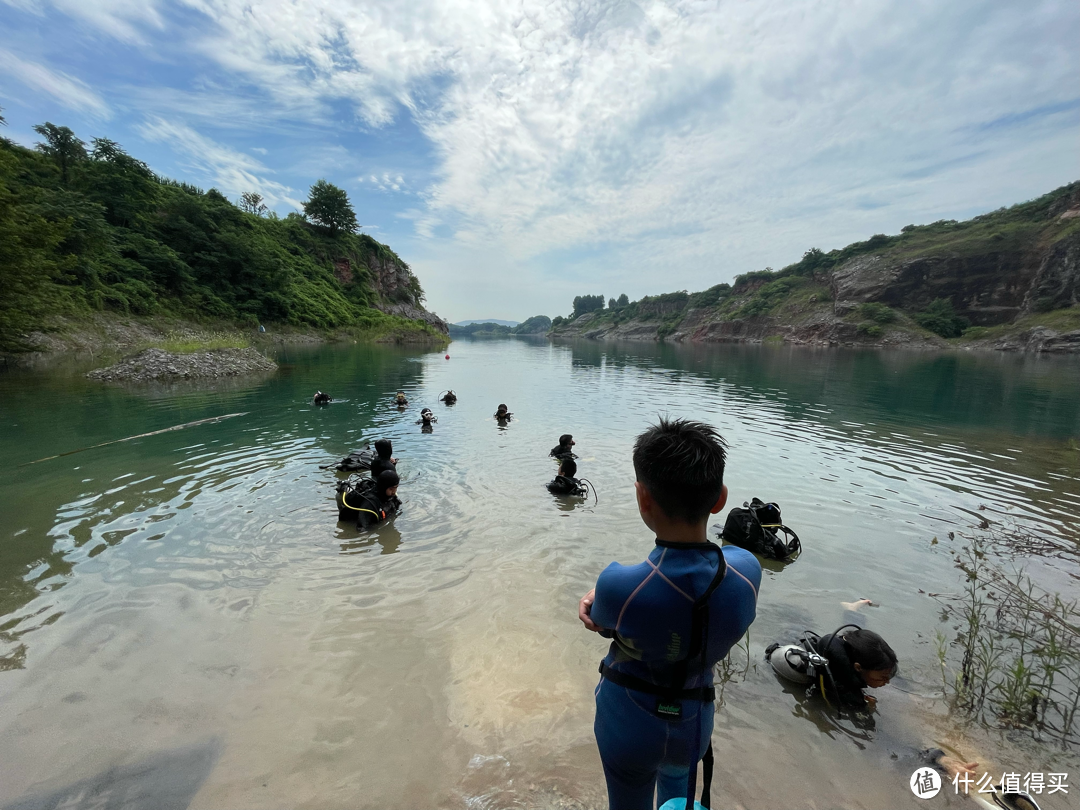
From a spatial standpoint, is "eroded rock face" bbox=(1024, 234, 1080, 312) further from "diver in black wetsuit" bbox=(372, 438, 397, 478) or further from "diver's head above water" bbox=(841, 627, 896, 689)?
"diver in black wetsuit" bbox=(372, 438, 397, 478)

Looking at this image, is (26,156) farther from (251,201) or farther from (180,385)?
(251,201)

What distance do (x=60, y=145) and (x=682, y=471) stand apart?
70.1m

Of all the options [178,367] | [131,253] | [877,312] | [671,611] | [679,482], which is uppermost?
[131,253]

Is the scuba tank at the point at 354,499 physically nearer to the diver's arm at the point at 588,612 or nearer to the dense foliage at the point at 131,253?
the diver's arm at the point at 588,612

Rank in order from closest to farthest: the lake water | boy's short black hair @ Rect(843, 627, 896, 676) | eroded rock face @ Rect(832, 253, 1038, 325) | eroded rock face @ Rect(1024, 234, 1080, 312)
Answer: the lake water, boy's short black hair @ Rect(843, 627, 896, 676), eroded rock face @ Rect(1024, 234, 1080, 312), eroded rock face @ Rect(832, 253, 1038, 325)


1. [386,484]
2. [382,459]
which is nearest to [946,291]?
[382,459]

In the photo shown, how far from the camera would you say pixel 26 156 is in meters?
41.2

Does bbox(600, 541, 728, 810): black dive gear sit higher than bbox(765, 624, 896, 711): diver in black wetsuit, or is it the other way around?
bbox(600, 541, 728, 810): black dive gear

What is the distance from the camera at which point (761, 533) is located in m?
7.04

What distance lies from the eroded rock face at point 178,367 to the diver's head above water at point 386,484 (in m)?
21.5

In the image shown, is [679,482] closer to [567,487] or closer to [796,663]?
[796,663]

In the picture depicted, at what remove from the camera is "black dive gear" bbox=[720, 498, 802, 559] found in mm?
6977

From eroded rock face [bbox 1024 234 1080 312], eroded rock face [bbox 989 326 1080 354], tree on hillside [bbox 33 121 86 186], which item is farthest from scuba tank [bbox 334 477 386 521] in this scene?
eroded rock face [bbox 1024 234 1080 312]

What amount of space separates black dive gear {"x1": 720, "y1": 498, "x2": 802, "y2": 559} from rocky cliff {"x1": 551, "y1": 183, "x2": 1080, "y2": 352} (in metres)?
77.1
